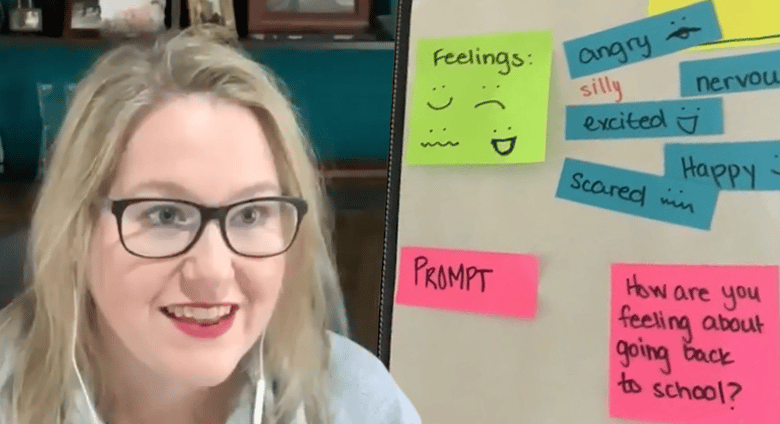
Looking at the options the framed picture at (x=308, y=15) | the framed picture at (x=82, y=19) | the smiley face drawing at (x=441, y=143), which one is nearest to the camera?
the framed picture at (x=82, y=19)

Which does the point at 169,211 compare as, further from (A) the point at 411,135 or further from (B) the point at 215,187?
(A) the point at 411,135

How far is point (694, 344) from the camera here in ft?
2.05

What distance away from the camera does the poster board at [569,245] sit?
2.02ft

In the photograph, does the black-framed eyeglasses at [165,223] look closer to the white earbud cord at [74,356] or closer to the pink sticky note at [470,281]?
the white earbud cord at [74,356]

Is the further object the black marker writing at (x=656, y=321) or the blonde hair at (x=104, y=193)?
the black marker writing at (x=656, y=321)

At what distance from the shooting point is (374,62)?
96cm

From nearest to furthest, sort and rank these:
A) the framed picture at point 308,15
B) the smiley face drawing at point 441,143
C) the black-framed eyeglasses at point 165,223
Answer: the black-framed eyeglasses at point 165,223, the smiley face drawing at point 441,143, the framed picture at point 308,15

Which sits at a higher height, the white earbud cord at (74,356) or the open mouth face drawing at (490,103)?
the open mouth face drawing at (490,103)

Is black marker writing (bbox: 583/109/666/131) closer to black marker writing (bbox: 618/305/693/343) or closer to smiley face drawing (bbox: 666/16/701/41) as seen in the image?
smiley face drawing (bbox: 666/16/701/41)

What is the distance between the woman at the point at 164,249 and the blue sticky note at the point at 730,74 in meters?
0.39

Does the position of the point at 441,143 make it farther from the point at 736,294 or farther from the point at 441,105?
the point at 736,294

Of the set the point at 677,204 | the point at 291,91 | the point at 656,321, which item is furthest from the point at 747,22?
the point at 291,91

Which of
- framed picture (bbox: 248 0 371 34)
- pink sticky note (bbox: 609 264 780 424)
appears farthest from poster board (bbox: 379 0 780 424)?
framed picture (bbox: 248 0 371 34)

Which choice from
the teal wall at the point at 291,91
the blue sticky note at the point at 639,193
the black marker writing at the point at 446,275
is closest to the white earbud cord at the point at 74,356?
the teal wall at the point at 291,91
